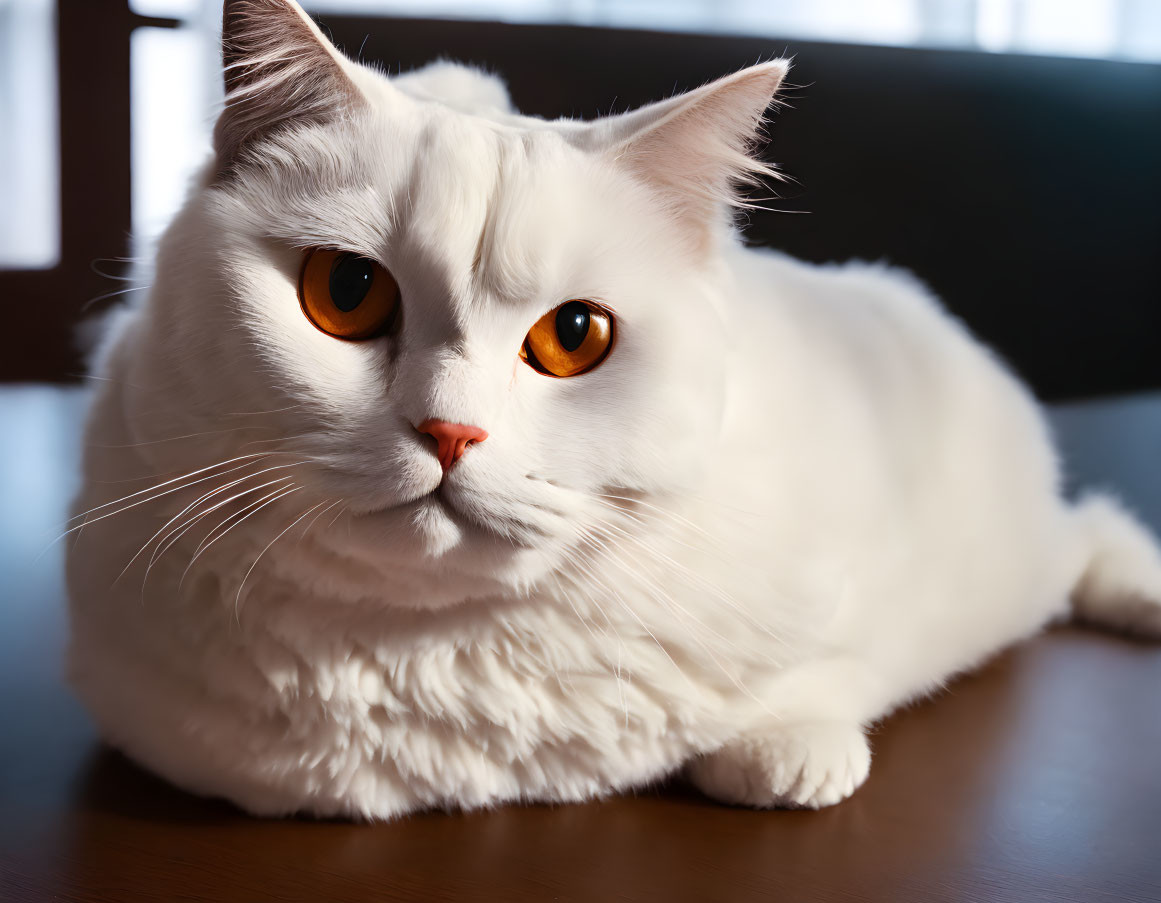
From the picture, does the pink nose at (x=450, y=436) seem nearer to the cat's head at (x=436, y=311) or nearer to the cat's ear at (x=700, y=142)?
the cat's head at (x=436, y=311)

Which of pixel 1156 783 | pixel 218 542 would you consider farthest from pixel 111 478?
pixel 1156 783

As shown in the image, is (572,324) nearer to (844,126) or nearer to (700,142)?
(700,142)

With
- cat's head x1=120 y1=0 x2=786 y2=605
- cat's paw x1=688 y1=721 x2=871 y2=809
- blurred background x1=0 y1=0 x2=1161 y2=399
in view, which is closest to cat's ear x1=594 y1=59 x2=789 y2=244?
cat's head x1=120 y1=0 x2=786 y2=605

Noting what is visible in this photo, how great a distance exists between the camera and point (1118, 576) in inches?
62.9

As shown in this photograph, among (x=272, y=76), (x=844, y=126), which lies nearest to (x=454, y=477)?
(x=272, y=76)

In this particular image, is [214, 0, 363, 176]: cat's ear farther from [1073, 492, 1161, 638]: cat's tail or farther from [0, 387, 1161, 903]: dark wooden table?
[1073, 492, 1161, 638]: cat's tail

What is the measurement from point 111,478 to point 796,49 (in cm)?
298

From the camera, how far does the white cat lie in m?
0.84

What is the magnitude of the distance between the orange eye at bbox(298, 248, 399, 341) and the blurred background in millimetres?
2535

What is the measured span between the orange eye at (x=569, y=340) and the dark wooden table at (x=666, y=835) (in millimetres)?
394

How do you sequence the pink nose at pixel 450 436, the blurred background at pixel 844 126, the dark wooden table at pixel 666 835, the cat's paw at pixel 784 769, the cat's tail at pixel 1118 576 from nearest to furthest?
the pink nose at pixel 450 436 < the dark wooden table at pixel 666 835 < the cat's paw at pixel 784 769 < the cat's tail at pixel 1118 576 < the blurred background at pixel 844 126

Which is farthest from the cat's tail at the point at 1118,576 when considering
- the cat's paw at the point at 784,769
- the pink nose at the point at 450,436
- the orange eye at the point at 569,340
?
the pink nose at the point at 450,436

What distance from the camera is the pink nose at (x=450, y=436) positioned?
80 cm

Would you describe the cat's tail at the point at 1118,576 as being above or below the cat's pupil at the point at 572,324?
below
